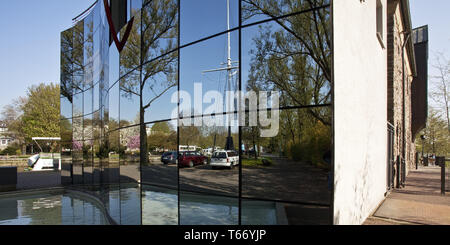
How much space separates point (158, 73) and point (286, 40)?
3.55 meters

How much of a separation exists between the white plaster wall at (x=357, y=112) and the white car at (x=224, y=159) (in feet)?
6.64

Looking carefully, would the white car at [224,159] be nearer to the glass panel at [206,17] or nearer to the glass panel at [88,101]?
the glass panel at [206,17]

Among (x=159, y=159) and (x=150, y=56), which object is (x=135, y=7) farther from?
(x=159, y=159)

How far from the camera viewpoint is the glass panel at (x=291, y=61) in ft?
15.2

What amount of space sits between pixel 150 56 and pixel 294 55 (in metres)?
3.42

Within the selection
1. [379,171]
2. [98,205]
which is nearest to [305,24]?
[379,171]

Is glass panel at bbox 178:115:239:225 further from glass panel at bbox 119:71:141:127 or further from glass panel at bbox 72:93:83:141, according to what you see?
glass panel at bbox 72:93:83:141

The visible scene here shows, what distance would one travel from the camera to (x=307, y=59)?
5320mm

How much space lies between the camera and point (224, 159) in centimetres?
616

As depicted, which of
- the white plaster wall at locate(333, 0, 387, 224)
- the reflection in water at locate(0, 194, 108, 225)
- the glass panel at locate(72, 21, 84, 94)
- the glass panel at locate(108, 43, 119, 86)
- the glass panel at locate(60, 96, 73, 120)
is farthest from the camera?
→ the glass panel at locate(60, 96, 73, 120)

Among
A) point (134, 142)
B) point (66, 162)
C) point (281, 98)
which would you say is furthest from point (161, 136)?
point (66, 162)

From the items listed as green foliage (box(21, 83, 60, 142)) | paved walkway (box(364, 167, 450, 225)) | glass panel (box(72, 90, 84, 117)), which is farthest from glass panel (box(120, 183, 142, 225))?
green foliage (box(21, 83, 60, 142))

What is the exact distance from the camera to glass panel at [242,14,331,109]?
4.64m
